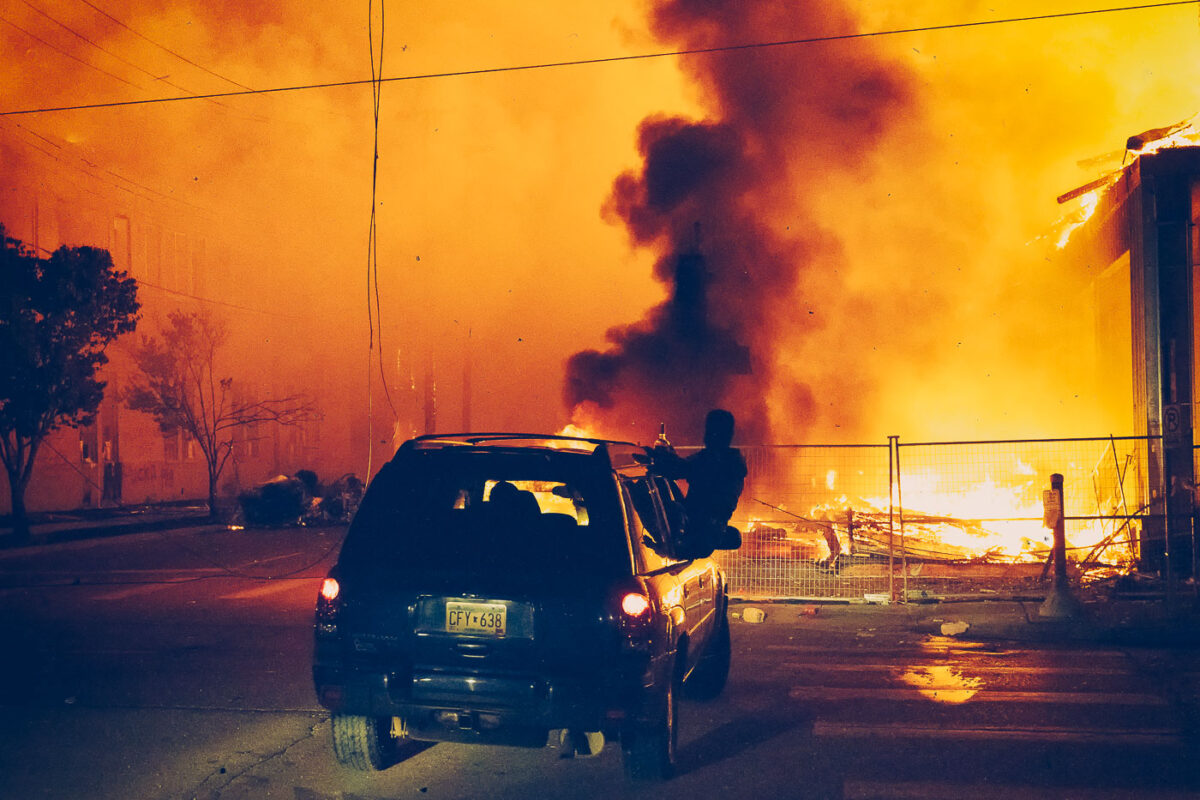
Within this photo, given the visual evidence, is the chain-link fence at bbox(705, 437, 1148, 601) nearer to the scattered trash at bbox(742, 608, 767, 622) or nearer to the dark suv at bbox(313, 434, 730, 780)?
the scattered trash at bbox(742, 608, 767, 622)

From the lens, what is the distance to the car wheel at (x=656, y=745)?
4711 millimetres

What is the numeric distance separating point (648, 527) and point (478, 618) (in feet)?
3.79

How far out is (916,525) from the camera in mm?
14086

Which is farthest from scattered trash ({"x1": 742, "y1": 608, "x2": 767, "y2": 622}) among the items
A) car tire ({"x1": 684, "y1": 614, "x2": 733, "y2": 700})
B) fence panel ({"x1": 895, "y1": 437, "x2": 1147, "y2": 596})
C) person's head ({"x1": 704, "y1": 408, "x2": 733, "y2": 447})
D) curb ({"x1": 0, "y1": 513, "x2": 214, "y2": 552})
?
curb ({"x1": 0, "y1": 513, "x2": 214, "y2": 552})

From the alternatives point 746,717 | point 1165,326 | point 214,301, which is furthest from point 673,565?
point 214,301

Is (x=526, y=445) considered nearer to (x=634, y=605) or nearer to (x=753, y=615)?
(x=634, y=605)

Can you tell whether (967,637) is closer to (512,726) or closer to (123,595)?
(512,726)

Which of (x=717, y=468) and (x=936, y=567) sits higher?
(x=717, y=468)

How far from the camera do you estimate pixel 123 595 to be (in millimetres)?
12359

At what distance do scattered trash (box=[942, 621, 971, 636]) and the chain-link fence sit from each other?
1.51 meters

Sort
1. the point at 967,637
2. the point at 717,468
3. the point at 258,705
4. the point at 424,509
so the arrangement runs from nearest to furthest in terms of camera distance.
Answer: the point at 424,509 → the point at 258,705 → the point at 717,468 → the point at 967,637

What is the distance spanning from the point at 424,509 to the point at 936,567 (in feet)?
36.3

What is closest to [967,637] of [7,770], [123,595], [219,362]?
[7,770]

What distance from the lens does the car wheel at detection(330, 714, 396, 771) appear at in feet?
16.7
